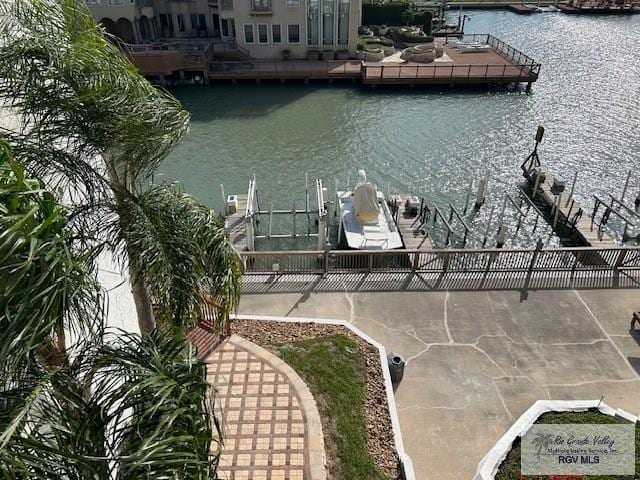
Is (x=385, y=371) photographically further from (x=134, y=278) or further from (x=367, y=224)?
(x=367, y=224)

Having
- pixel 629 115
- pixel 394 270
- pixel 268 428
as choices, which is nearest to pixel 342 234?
pixel 394 270

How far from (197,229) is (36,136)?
70.5 inches

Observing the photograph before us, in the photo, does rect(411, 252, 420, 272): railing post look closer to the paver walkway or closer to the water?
the paver walkway

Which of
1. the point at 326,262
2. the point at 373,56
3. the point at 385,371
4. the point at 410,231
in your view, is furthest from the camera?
the point at 373,56

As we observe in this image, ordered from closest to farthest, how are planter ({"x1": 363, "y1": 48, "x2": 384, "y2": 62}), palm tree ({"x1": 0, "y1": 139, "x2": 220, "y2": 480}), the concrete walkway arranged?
palm tree ({"x1": 0, "y1": 139, "x2": 220, "y2": 480}) < the concrete walkway < planter ({"x1": 363, "y1": 48, "x2": 384, "y2": 62})

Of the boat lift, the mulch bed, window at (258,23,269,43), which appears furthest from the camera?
window at (258,23,269,43)

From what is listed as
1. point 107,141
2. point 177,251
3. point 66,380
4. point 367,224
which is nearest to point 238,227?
point 367,224

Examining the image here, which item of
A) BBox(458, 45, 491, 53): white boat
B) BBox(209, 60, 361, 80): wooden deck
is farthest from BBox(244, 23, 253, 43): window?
BBox(458, 45, 491, 53): white boat

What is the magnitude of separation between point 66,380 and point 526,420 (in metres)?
7.74

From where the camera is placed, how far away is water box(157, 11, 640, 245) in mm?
22859

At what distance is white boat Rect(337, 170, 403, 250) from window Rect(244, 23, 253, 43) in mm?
23658

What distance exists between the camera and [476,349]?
10430 mm

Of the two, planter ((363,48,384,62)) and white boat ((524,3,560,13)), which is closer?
planter ((363,48,384,62))

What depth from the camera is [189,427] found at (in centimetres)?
345
